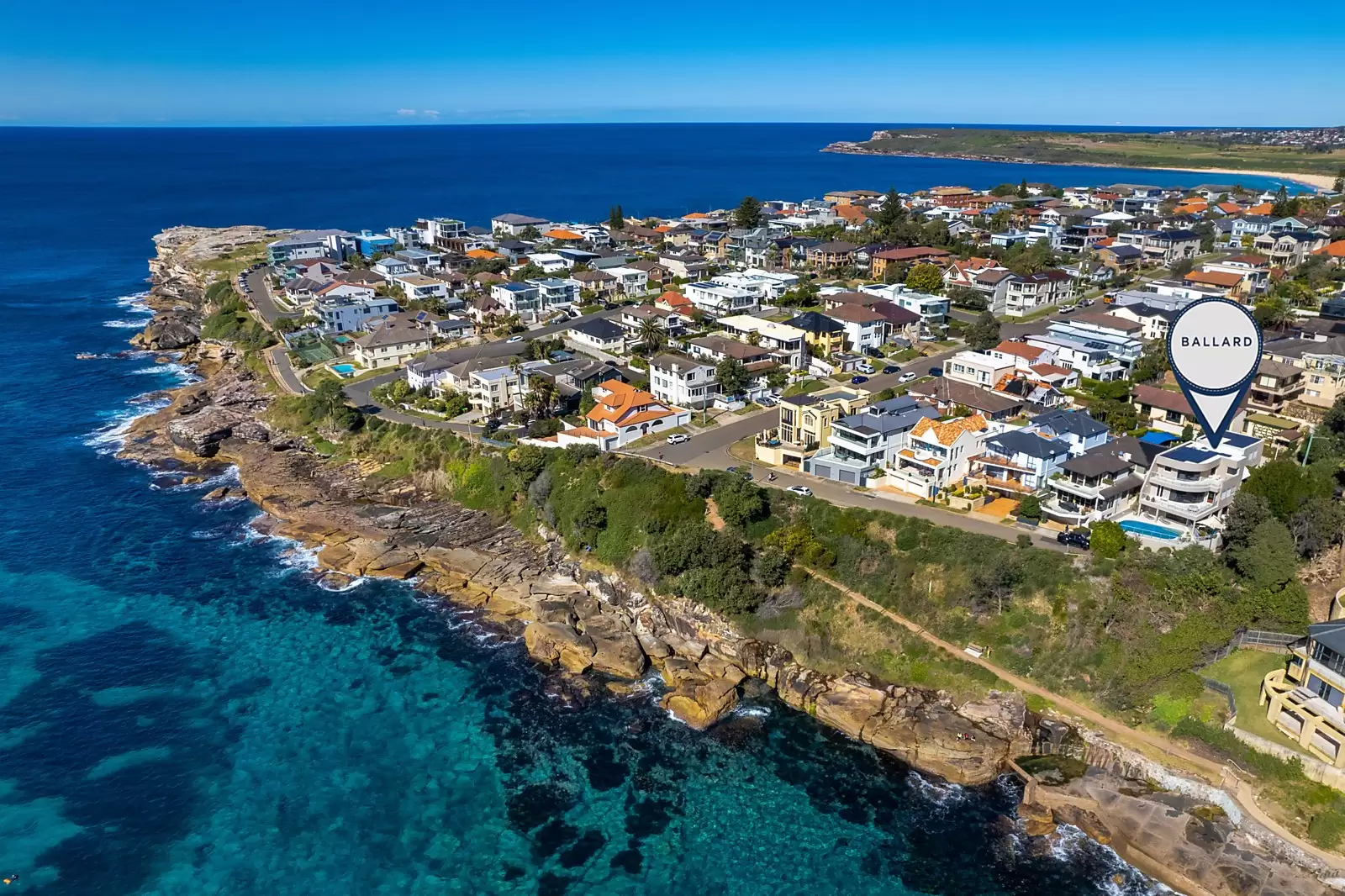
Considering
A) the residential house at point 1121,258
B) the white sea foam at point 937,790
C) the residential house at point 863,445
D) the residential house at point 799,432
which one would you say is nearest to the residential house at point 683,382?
the residential house at point 799,432

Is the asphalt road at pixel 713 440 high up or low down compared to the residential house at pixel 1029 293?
down

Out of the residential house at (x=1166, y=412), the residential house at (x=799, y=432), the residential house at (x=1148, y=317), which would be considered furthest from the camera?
the residential house at (x=1148, y=317)

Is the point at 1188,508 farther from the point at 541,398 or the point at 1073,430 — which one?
the point at 541,398

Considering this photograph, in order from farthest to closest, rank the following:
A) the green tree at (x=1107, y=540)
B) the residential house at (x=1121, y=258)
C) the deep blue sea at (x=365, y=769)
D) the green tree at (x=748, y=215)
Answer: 1. the green tree at (x=748, y=215)
2. the residential house at (x=1121, y=258)
3. the green tree at (x=1107, y=540)
4. the deep blue sea at (x=365, y=769)

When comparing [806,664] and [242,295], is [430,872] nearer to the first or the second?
[806,664]

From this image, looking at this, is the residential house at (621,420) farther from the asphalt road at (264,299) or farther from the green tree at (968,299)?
the asphalt road at (264,299)

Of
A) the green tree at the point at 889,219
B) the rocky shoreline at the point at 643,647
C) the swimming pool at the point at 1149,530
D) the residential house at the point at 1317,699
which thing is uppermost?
the green tree at the point at 889,219

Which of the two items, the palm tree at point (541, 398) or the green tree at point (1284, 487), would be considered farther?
the palm tree at point (541, 398)
